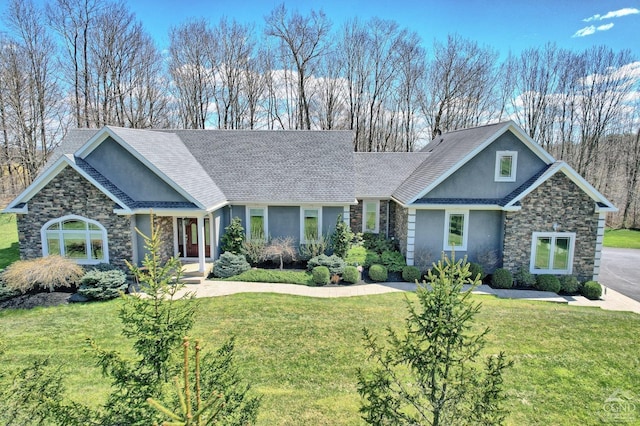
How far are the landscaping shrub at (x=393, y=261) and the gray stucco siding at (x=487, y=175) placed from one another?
339cm

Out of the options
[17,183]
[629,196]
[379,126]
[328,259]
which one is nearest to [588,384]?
[328,259]

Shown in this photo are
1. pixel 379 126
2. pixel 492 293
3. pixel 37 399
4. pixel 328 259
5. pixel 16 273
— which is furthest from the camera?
pixel 379 126

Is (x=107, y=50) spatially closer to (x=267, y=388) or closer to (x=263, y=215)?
(x=263, y=215)

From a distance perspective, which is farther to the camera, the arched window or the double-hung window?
the double-hung window

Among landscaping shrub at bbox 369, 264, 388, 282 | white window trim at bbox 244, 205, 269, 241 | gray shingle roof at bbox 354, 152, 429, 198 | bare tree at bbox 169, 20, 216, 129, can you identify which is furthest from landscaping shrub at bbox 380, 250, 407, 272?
bare tree at bbox 169, 20, 216, 129

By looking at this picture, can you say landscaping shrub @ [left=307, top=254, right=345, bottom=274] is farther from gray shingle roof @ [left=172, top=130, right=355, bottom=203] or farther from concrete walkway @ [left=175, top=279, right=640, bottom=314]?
gray shingle roof @ [left=172, top=130, right=355, bottom=203]

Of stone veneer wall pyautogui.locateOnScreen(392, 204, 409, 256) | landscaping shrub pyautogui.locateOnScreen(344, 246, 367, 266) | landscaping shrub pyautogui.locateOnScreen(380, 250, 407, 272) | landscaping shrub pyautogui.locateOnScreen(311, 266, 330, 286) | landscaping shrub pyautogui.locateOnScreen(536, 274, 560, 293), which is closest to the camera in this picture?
landscaping shrub pyautogui.locateOnScreen(536, 274, 560, 293)

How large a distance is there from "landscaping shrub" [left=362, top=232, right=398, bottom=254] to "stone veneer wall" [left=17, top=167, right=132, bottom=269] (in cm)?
1219

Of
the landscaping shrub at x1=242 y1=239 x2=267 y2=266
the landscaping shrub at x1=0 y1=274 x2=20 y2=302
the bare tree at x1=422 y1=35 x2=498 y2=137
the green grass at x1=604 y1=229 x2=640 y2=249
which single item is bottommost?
the landscaping shrub at x1=0 y1=274 x2=20 y2=302

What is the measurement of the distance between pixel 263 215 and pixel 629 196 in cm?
3443

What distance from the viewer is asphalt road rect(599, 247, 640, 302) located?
1614cm

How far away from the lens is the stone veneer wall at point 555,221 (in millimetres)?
15570

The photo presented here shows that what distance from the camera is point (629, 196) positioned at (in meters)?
32.4

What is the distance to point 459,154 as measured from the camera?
1744 cm
